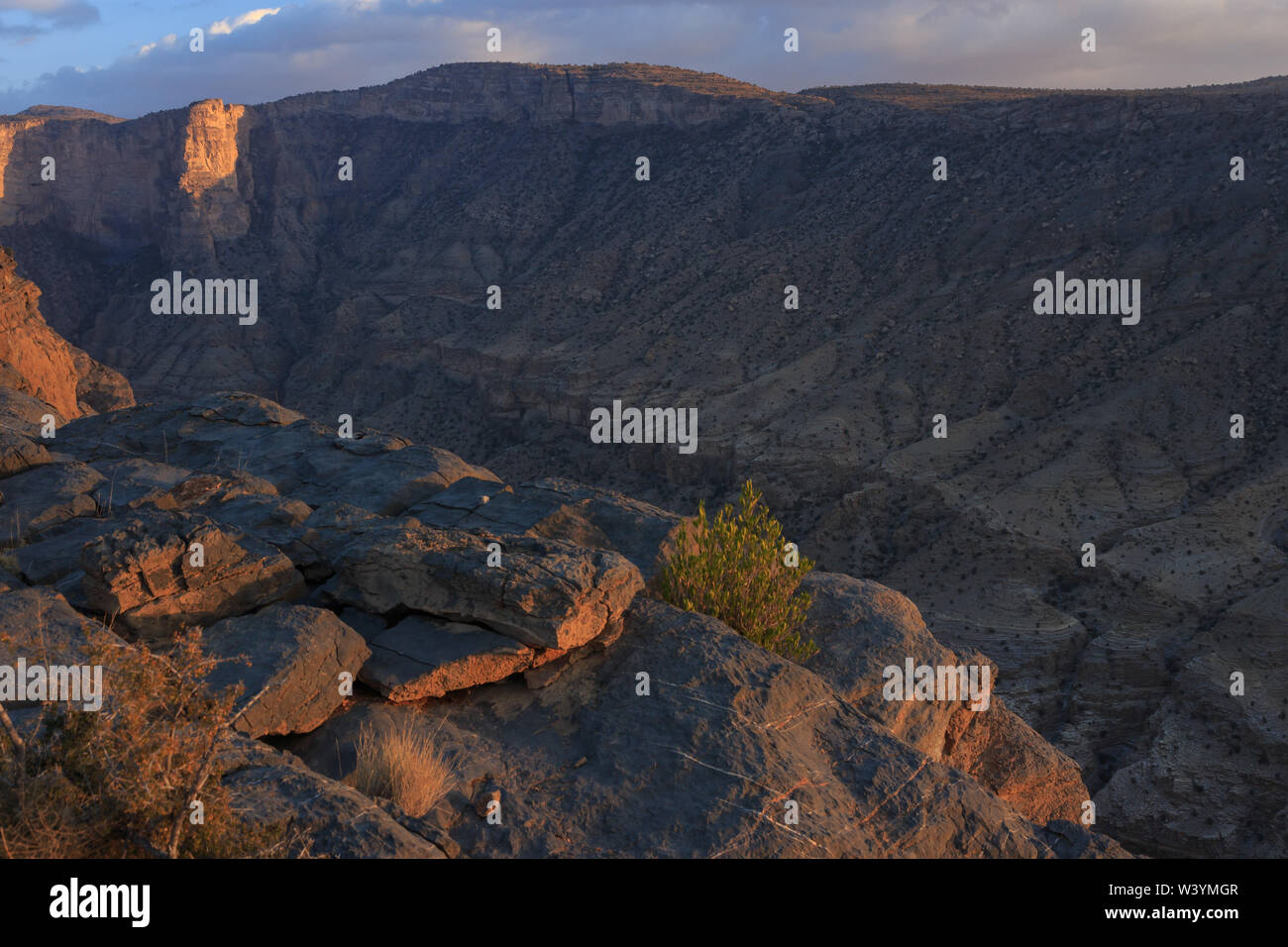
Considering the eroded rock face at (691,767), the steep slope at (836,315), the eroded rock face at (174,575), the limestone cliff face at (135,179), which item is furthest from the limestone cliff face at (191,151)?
the eroded rock face at (691,767)

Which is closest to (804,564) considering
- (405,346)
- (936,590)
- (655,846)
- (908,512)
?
(655,846)

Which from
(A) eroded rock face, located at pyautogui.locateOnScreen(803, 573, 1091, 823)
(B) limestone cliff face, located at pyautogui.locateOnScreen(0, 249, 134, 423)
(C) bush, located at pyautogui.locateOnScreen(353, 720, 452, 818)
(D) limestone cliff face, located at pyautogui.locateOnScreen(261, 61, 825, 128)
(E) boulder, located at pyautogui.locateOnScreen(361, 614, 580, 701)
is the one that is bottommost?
(A) eroded rock face, located at pyautogui.locateOnScreen(803, 573, 1091, 823)

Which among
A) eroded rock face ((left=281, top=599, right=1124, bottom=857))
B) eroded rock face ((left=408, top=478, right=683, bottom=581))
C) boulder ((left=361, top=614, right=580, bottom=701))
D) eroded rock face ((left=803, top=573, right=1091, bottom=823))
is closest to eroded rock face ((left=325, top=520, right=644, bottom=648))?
boulder ((left=361, top=614, right=580, bottom=701))

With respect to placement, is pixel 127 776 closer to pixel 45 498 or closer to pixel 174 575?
pixel 174 575

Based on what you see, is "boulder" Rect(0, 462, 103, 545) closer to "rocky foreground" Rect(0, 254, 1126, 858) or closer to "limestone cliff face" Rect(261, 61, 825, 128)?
"rocky foreground" Rect(0, 254, 1126, 858)

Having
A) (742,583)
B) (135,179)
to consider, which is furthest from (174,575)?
(135,179)

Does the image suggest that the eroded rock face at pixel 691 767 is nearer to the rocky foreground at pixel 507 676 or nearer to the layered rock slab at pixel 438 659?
the rocky foreground at pixel 507 676
